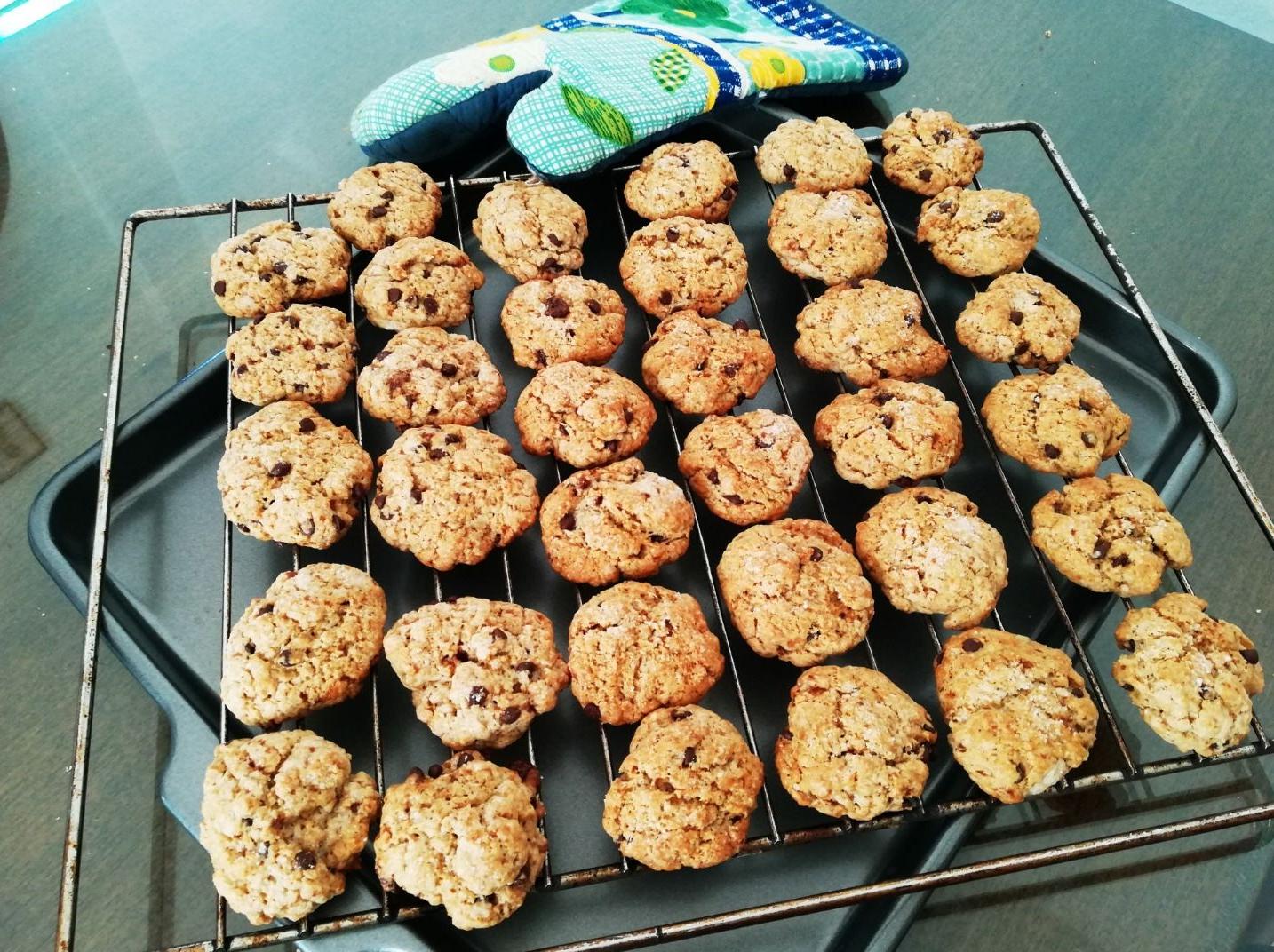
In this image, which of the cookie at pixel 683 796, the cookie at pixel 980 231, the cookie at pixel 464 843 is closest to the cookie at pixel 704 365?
the cookie at pixel 980 231

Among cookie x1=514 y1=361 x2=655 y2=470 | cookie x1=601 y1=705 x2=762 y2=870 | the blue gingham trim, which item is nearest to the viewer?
cookie x1=601 y1=705 x2=762 y2=870

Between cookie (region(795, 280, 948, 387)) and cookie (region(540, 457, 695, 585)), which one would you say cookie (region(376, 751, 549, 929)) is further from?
cookie (region(795, 280, 948, 387))

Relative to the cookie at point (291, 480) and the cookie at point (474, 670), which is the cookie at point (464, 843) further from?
the cookie at point (291, 480)

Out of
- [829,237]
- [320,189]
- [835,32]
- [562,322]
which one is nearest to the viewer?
[562,322]

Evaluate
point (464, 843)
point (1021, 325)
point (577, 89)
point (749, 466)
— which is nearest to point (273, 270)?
point (577, 89)

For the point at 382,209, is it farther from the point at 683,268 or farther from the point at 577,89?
the point at 683,268

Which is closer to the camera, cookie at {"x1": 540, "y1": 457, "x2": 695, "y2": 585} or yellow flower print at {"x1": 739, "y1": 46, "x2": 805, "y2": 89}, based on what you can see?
cookie at {"x1": 540, "y1": 457, "x2": 695, "y2": 585}

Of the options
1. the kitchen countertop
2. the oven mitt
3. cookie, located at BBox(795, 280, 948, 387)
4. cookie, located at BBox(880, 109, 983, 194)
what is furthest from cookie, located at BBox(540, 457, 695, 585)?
cookie, located at BBox(880, 109, 983, 194)
